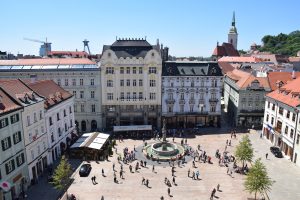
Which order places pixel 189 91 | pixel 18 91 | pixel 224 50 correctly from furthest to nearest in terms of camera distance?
1. pixel 224 50
2. pixel 189 91
3. pixel 18 91

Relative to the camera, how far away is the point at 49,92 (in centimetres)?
5181

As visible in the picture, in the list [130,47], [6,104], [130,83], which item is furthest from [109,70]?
[6,104]

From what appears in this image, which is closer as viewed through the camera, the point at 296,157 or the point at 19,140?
the point at 19,140

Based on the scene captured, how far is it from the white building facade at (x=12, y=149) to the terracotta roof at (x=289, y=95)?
150ft

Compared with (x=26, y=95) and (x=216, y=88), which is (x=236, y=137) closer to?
(x=216, y=88)

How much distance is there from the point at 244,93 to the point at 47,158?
1900 inches

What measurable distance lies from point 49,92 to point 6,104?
15477mm

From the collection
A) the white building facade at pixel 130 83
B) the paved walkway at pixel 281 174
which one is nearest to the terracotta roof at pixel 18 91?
the white building facade at pixel 130 83

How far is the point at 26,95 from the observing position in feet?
137

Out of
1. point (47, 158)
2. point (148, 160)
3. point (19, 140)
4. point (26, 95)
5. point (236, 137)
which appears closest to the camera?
point (19, 140)

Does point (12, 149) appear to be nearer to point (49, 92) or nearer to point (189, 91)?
point (49, 92)

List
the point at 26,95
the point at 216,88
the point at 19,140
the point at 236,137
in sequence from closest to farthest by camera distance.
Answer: the point at 19,140 → the point at 26,95 → the point at 236,137 → the point at 216,88

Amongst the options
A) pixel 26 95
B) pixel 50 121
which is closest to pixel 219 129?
pixel 50 121

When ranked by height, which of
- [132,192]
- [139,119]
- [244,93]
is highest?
[244,93]
